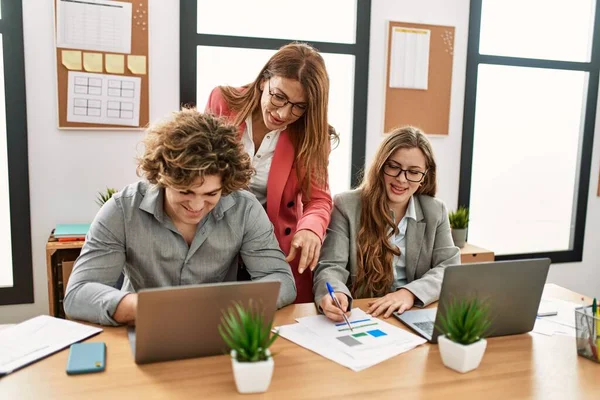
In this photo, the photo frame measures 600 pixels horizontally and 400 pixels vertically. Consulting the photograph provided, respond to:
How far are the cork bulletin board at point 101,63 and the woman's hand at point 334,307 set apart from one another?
5.53 ft

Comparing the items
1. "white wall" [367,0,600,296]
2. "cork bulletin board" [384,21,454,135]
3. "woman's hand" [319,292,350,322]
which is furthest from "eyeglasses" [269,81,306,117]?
"cork bulletin board" [384,21,454,135]

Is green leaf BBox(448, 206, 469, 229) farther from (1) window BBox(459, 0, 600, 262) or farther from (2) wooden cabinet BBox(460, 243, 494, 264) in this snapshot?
(1) window BBox(459, 0, 600, 262)

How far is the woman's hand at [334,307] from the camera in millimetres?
1360

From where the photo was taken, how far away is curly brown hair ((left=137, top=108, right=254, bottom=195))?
126cm

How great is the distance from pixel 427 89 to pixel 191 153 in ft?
7.20

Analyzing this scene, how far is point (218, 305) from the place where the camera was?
3.49ft

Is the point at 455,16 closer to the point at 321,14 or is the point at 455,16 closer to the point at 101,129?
the point at 321,14

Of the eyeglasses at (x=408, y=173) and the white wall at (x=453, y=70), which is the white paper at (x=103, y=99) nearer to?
the white wall at (x=453, y=70)

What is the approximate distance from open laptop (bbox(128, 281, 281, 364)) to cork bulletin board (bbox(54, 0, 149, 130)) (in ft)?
5.86

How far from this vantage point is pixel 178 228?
1.44 metres

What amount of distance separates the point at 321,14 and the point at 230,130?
1.88m

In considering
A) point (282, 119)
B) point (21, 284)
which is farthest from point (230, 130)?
point (21, 284)

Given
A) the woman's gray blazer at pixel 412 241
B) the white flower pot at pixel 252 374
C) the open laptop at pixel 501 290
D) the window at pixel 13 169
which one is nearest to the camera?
the white flower pot at pixel 252 374

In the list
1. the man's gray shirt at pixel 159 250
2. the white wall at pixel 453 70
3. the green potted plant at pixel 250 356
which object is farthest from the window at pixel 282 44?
the green potted plant at pixel 250 356
